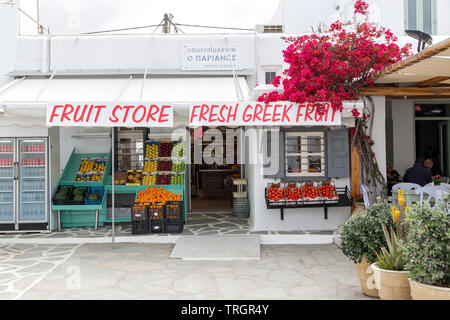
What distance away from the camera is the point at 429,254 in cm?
481

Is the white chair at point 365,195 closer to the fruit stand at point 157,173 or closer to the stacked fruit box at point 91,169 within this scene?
the fruit stand at point 157,173

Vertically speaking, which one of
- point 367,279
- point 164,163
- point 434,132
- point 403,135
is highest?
point 434,132

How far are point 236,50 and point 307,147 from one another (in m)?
3.57

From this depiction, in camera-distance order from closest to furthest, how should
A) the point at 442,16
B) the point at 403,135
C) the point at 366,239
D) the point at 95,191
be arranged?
the point at 366,239, the point at 95,191, the point at 442,16, the point at 403,135

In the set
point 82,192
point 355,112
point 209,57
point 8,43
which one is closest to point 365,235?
point 355,112

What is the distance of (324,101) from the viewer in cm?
947

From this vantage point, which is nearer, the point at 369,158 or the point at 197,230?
the point at 369,158

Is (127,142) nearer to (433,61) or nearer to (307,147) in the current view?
(307,147)

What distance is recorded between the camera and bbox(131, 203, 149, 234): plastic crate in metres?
10.8

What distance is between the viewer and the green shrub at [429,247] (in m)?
4.77

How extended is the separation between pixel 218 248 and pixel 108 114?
11.8ft

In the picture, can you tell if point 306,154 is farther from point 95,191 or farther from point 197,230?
point 95,191

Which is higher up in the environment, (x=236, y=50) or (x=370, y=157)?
(x=236, y=50)
